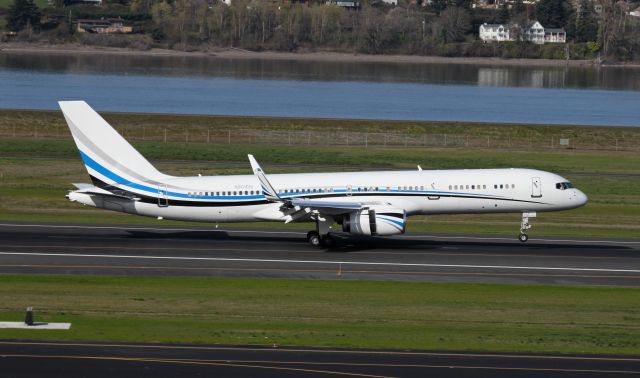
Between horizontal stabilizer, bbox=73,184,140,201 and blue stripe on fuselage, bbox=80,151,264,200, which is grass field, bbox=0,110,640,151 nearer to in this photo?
blue stripe on fuselage, bbox=80,151,264,200

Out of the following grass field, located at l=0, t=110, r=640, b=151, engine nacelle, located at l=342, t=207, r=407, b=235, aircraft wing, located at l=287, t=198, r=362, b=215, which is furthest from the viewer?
grass field, located at l=0, t=110, r=640, b=151

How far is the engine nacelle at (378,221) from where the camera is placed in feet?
187

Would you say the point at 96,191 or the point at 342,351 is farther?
the point at 96,191

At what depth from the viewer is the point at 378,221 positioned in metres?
57.2

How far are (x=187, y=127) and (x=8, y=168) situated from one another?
3261 centimetres

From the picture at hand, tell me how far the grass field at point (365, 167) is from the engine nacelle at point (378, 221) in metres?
9.68

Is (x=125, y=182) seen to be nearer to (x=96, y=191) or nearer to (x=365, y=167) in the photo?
(x=96, y=191)

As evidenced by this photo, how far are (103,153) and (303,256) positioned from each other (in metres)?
12.7

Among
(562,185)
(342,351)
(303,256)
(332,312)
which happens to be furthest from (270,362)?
(562,185)

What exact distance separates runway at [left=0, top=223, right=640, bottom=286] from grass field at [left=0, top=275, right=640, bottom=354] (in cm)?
206

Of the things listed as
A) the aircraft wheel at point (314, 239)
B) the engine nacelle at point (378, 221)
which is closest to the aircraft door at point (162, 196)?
the aircraft wheel at point (314, 239)

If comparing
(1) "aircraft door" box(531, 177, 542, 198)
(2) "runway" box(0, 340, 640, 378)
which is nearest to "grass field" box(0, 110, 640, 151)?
(1) "aircraft door" box(531, 177, 542, 198)

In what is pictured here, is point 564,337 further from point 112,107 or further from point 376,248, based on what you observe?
point 112,107

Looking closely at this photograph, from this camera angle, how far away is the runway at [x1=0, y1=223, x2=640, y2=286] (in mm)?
52250
